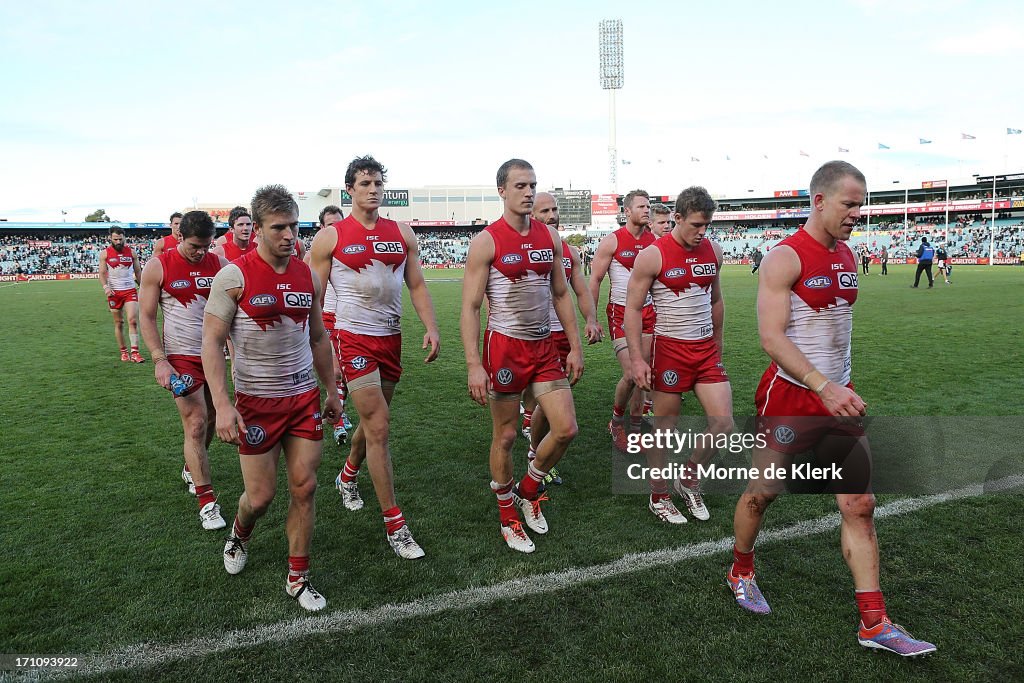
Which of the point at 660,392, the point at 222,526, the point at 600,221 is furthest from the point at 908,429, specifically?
the point at 600,221

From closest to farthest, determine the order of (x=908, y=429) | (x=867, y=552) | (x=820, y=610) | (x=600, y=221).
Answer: (x=867, y=552) → (x=820, y=610) → (x=908, y=429) → (x=600, y=221)

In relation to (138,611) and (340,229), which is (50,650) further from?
(340,229)

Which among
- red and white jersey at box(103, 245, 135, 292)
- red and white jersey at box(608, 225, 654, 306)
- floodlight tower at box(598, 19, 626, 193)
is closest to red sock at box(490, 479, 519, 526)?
red and white jersey at box(608, 225, 654, 306)

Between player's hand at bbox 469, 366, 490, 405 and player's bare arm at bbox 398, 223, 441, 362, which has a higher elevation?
player's bare arm at bbox 398, 223, 441, 362

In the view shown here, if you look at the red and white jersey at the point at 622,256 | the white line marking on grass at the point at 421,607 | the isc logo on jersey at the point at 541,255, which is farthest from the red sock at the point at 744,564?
the red and white jersey at the point at 622,256

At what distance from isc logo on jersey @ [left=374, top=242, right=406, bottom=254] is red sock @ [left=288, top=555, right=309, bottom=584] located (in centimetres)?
218

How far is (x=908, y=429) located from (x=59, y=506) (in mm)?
7717

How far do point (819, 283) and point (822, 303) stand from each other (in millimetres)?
104

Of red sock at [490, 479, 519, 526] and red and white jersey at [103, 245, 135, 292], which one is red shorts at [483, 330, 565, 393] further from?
red and white jersey at [103, 245, 135, 292]

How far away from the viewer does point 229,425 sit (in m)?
3.49

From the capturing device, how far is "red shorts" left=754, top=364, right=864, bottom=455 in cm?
333

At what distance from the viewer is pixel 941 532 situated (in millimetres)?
4414

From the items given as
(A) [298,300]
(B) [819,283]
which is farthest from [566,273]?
(B) [819,283]

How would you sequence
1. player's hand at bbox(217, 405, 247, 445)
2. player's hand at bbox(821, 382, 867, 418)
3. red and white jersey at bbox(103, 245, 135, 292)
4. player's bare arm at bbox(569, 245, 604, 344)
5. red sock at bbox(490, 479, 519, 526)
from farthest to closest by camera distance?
red and white jersey at bbox(103, 245, 135, 292), player's bare arm at bbox(569, 245, 604, 344), red sock at bbox(490, 479, 519, 526), player's hand at bbox(217, 405, 247, 445), player's hand at bbox(821, 382, 867, 418)
